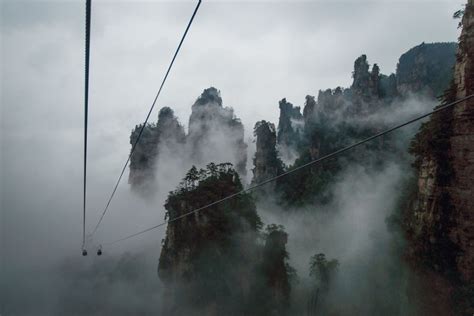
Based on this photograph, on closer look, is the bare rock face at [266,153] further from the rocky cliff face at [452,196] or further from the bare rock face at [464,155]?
the bare rock face at [464,155]

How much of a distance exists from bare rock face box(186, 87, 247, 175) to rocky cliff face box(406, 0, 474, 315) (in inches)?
2463

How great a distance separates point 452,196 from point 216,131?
66.5m

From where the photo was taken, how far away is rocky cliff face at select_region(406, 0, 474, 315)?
46.5 ft

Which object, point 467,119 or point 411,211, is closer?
point 467,119

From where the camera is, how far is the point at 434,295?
51.1 ft

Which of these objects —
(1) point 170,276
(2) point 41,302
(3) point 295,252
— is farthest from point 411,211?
(2) point 41,302

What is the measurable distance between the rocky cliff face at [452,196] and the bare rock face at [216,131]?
62566mm

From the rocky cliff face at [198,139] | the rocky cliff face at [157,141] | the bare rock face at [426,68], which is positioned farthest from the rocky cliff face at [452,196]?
the rocky cliff face at [157,141]

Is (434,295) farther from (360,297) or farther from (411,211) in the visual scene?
(360,297)

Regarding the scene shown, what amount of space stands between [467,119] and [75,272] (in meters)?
141

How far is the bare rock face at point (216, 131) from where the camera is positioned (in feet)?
260

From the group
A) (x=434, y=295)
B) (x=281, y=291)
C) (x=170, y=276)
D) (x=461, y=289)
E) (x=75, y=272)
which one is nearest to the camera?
(x=461, y=289)

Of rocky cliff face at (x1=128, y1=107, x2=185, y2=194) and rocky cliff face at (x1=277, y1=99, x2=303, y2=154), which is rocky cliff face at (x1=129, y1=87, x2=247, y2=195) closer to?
rocky cliff face at (x1=128, y1=107, x2=185, y2=194)

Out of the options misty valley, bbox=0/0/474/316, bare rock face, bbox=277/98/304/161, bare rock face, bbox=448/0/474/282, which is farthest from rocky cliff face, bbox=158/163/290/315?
bare rock face, bbox=277/98/304/161
